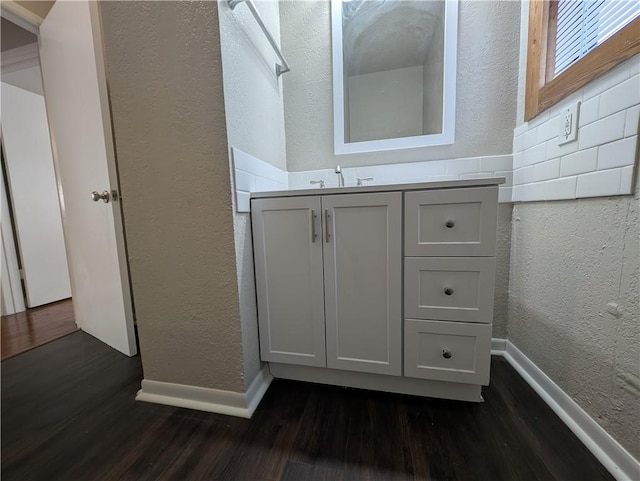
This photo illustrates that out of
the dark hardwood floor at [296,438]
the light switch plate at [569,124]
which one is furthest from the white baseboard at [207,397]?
the light switch plate at [569,124]

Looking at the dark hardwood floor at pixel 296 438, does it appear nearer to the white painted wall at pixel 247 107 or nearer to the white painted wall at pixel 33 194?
the white painted wall at pixel 247 107

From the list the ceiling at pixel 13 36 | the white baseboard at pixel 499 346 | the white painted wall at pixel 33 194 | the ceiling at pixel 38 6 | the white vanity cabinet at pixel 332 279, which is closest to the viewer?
the white vanity cabinet at pixel 332 279

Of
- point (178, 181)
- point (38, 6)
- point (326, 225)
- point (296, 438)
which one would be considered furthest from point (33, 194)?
point (296, 438)

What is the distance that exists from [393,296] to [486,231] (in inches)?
16.3

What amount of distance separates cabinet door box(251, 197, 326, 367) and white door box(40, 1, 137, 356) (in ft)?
2.88

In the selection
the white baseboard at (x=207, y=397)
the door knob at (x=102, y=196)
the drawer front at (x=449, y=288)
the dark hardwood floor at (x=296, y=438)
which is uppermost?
the door knob at (x=102, y=196)

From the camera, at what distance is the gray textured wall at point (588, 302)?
2.47ft

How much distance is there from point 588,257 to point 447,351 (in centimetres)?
59

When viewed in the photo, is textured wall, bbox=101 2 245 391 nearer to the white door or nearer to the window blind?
the white door

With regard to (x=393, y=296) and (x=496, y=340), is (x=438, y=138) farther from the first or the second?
(x=496, y=340)

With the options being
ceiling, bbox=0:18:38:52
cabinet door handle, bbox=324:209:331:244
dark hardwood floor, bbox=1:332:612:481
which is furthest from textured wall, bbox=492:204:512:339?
ceiling, bbox=0:18:38:52

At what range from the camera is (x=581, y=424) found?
90 centimetres

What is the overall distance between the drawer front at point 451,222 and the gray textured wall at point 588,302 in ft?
1.03

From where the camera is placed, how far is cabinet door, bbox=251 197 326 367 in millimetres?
1087
